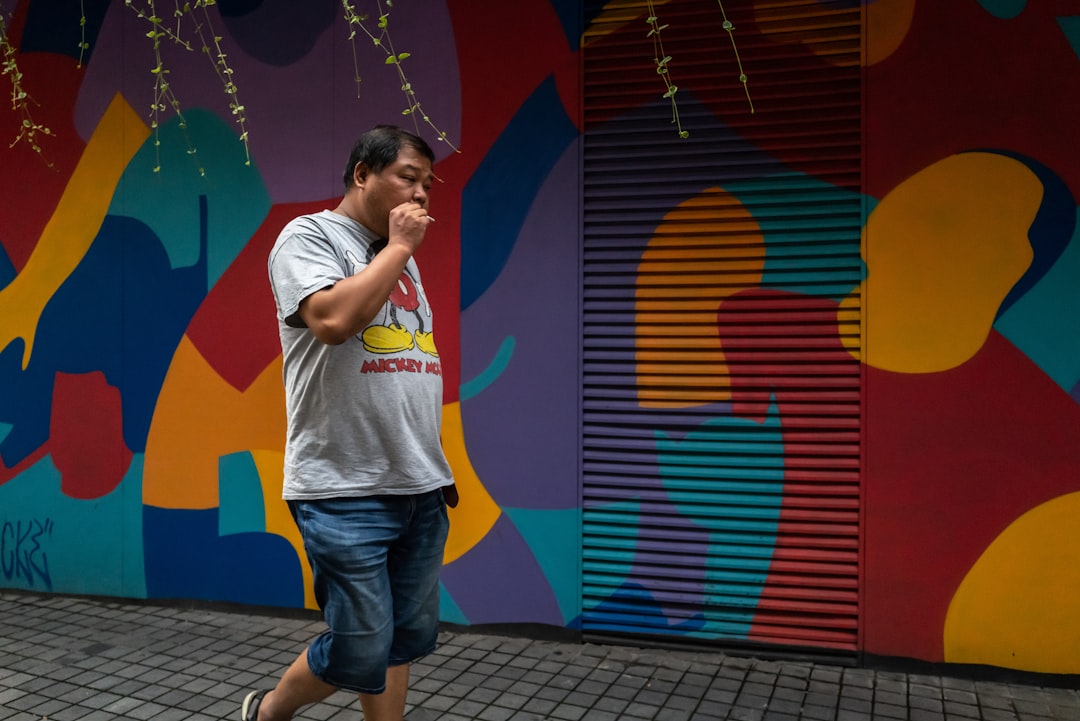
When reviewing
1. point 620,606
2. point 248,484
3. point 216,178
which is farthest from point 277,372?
point 620,606

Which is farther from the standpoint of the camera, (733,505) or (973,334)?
(733,505)

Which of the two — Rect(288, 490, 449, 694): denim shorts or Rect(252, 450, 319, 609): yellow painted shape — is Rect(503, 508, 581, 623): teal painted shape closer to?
Rect(252, 450, 319, 609): yellow painted shape

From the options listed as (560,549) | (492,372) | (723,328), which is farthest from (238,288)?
(723,328)

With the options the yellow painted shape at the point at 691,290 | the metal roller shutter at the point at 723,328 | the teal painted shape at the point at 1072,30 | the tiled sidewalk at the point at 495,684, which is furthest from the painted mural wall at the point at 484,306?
the yellow painted shape at the point at 691,290

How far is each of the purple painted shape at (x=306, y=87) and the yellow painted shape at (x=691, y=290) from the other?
127cm

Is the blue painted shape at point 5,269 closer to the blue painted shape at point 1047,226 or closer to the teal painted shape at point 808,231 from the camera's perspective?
the teal painted shape at point 808,231

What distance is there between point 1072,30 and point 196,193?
4.43m

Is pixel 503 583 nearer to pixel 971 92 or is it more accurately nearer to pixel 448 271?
pixel 448 271

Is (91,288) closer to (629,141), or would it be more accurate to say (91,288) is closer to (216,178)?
(216,178)

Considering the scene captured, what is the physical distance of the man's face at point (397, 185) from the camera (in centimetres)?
286

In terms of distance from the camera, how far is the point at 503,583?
489cm

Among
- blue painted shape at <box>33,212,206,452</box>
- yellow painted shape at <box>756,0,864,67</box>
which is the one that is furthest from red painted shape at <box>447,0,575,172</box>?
blue painted shape at <box>33,212,206,452</box>

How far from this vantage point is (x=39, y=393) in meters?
5.63

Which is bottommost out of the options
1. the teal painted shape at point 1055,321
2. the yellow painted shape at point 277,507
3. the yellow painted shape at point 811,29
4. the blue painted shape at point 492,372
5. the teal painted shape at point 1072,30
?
the yellow painted shape at point 277,507
